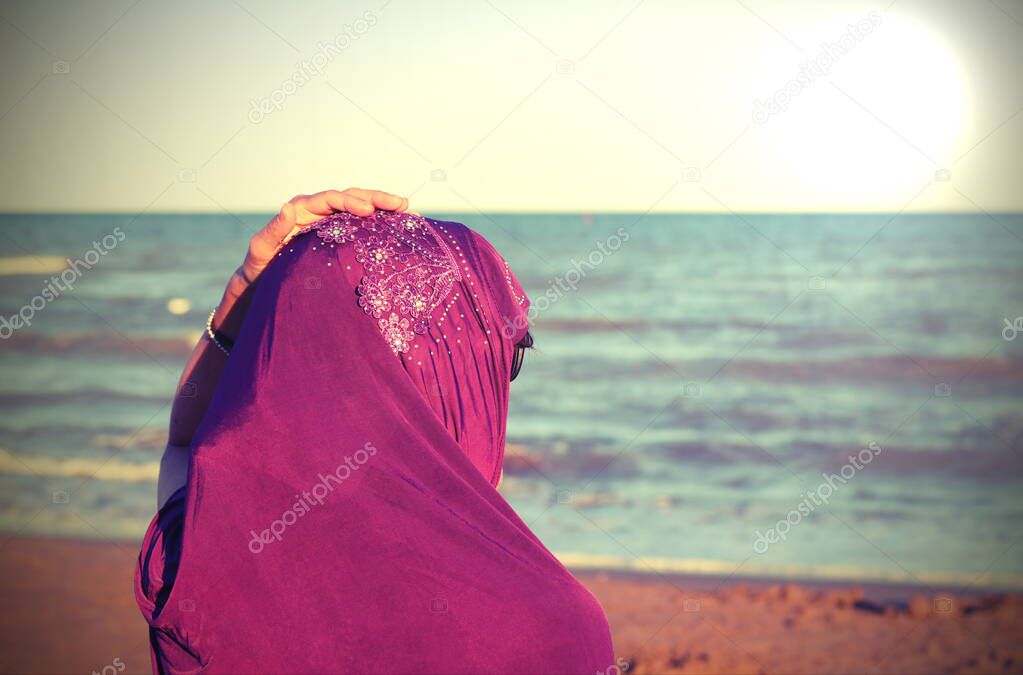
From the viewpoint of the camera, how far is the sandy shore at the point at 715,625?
15.3ft

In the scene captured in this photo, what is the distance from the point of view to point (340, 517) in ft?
5.31

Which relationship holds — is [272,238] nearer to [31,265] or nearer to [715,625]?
[715,625]

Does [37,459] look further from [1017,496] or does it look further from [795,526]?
[1017,496]

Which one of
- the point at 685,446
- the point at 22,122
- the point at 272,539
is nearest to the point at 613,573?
the point at 685,446

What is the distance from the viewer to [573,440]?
917 centimetres

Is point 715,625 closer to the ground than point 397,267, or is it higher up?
closer to the ground

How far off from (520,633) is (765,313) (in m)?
16.3
